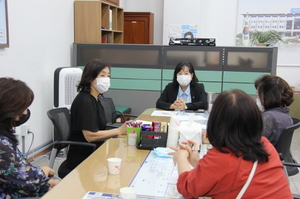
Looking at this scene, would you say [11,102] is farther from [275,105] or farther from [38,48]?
[38,48]

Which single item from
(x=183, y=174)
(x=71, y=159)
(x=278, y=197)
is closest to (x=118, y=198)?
(x=183, y=174)

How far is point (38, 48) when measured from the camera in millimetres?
3988

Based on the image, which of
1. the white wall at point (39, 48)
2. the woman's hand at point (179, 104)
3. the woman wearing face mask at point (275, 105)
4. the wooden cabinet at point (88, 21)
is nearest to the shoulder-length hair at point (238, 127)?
the woman wearing face mask at point (275, 105)

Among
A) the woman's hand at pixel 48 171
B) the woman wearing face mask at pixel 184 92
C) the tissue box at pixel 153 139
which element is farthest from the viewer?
the woman wearing face mask at pixel 184 92

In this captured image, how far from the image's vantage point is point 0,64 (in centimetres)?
329

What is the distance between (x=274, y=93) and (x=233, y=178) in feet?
3.96

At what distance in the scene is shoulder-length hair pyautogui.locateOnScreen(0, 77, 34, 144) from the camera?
5.18ft

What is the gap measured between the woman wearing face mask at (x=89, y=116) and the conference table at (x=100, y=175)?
29cm

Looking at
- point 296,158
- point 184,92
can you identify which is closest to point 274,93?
point 184,92

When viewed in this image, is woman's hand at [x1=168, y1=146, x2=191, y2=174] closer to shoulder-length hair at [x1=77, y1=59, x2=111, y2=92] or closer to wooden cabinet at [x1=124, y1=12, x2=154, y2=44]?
shoulder-length hair at [x1=77, y1=59, x2=111, y2=92]

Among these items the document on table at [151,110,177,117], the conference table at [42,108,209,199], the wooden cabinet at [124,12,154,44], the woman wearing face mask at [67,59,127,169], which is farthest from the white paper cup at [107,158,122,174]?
the wooden cabinet at [124,12,154,44]

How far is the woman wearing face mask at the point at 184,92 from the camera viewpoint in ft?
11.7

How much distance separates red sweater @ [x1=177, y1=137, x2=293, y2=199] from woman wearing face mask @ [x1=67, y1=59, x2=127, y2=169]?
1168 mm

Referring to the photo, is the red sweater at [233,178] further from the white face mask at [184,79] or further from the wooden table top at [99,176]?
the white face mask at [184,79]
